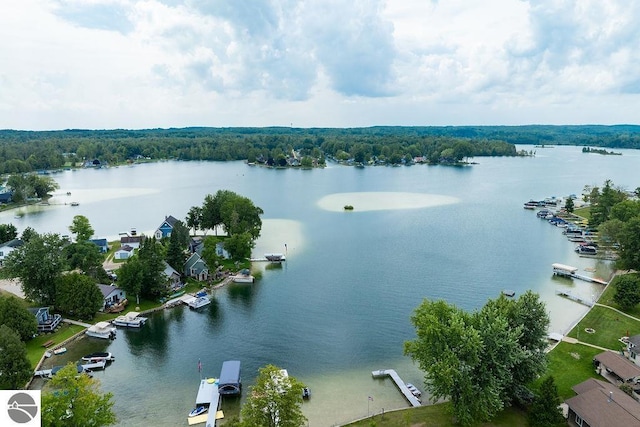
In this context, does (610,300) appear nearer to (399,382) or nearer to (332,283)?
(399,382)

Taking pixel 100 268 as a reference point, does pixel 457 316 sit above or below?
above

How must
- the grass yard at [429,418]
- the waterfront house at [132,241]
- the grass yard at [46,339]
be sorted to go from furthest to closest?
1. the waterfront house at [132,241]
2. the grass yard at [46,339]
3. the grass yard at [429,418]

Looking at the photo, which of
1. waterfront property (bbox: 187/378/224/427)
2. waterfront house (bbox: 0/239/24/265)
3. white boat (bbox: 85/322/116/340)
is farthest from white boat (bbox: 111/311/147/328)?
waterfront house (bbox: 0/239/24/265)

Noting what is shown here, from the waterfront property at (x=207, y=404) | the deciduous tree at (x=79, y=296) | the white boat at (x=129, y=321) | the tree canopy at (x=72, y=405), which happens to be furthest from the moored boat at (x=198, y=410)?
the deciduous tree at (x=79, y=296)

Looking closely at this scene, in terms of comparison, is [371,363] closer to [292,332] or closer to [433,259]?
[292,332]

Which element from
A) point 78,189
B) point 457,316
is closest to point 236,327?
point 457,316

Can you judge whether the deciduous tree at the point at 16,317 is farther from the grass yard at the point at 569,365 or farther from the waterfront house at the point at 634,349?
the waterfront house at the point at 634,349
